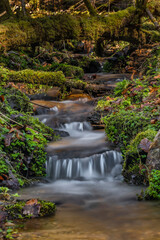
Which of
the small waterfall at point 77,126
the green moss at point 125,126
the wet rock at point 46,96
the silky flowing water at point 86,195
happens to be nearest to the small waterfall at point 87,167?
the silky flowing water at point 86,195

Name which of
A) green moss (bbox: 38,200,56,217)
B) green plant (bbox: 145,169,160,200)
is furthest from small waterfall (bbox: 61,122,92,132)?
green moss (bbox: 38,200,56,217)

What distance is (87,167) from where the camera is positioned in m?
6.12

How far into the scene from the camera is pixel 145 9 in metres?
9.38

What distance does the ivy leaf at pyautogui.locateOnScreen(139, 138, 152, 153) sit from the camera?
5.08m

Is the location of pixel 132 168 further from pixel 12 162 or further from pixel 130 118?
pixel 12 162

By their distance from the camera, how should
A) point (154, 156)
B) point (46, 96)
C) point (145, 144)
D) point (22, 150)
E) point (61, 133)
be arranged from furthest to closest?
point (46, 96)
point (61, 133)
point (22, 150)
point (145, 144)
point (154, 156)

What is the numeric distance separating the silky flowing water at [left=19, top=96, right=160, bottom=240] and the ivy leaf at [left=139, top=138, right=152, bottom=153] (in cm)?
66

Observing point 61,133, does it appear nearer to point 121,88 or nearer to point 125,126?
point 125,126

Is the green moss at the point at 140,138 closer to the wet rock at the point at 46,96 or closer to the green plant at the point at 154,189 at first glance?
the green plant at the point at 154,189

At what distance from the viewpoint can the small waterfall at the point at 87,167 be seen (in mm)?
6031

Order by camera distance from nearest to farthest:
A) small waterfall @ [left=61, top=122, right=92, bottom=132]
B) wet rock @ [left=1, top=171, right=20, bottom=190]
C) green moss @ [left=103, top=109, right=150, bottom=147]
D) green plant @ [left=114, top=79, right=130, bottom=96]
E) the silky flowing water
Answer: the silky flowing water, wet rock @ [left=1, top=171, right=20, bottom=190], green moss @ [left=103, top=109, right=150, bottom=147], small waterfall @ [left=61, top=122, right=92, bottom=132], green plant @ [left=114, top=79, right=130, bottom=96]

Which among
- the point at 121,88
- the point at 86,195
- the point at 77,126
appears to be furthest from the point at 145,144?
the point at 121,88

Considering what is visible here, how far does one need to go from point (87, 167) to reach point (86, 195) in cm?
126

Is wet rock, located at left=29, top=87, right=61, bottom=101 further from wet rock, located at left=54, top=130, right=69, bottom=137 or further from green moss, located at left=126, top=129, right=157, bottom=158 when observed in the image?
green moss, located at left=126, top=129, right=157, bottom=158
